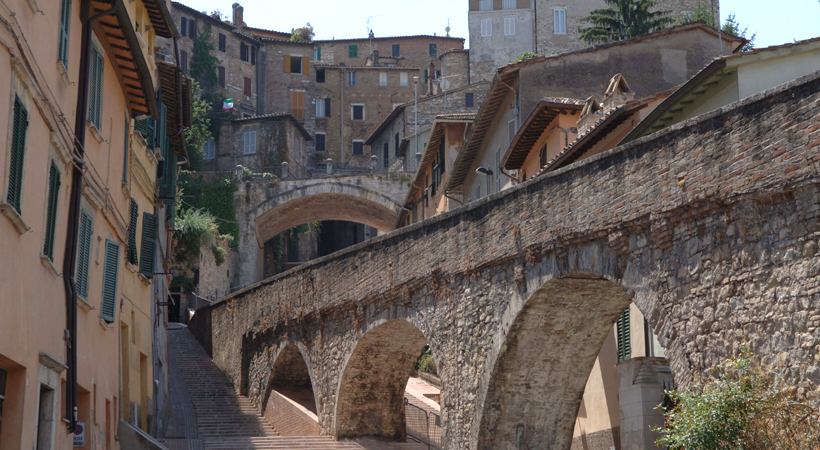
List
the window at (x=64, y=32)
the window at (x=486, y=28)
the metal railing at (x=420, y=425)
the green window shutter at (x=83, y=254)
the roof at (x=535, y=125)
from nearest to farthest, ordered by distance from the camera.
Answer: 1. the window at (x=64, y=32)
2. the green window shutter at (x=83, y=254)
3. the metal railing at (x=420, y=425)
4. the roof at (x=535, y=125)
5. the window at (x=486, y=28)

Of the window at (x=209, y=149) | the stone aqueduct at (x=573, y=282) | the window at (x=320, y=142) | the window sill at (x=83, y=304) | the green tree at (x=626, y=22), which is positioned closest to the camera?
the stone aqueduct at (x=573, y=282)

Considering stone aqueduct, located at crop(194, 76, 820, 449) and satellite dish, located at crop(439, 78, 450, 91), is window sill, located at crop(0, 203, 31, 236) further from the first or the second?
satellite dish, located at crop(439, 78, 450, 91)

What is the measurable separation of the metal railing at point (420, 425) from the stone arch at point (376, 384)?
50cm

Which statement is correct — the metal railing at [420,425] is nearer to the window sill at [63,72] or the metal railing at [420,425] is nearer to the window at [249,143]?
the window sill at [63,72]

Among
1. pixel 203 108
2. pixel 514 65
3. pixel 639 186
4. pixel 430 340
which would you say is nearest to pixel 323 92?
pixel 203 108

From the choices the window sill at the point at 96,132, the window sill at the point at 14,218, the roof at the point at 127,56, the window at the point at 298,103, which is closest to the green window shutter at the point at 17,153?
the window sill at the point at 14,218

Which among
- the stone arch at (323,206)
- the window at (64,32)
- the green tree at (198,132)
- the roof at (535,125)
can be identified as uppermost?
the green tree at (198,132)

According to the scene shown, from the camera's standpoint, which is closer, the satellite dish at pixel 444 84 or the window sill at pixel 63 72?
the window sill at pixel 63 72

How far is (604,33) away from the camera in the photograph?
3788 centimetres

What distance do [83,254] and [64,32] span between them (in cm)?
279

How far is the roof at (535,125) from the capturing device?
20406mm

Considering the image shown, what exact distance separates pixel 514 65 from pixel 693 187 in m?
14.2

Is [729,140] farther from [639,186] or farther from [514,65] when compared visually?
[514,65]

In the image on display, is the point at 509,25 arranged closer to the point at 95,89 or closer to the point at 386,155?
the point at 386,155
